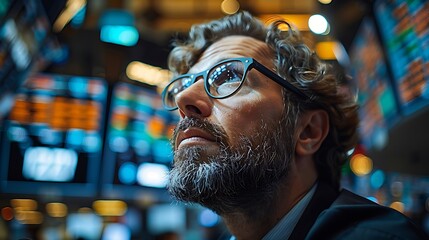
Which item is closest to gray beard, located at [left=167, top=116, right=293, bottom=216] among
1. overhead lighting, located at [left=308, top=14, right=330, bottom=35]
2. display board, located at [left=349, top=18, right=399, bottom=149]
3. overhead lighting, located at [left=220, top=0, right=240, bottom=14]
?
display board, located at [left=349, top=18, right=399, bottom=149]

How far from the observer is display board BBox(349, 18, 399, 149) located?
2.83 meters

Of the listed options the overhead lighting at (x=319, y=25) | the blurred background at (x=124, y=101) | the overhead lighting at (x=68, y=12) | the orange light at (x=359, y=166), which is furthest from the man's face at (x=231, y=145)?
the orange light at (x=359, y=166)

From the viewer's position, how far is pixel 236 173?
4.55 ft

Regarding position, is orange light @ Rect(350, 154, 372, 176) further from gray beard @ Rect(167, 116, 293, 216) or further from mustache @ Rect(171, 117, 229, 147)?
mustache @ Rect(171, 117, 229, 147)

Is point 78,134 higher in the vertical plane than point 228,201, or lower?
higher

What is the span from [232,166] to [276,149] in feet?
0.56

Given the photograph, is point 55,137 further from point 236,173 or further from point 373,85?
point 236,173

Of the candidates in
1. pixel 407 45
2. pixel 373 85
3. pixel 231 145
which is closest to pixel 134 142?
pixel 373 85

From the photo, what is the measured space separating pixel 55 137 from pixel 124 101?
0.84 metres

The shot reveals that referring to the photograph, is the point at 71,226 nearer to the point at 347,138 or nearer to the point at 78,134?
the point at 78,134

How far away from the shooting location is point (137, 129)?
4922 mm

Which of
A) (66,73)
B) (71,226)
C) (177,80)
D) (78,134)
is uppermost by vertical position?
(66,73)

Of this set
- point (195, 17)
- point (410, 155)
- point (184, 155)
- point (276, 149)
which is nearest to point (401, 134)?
point (410, 155)

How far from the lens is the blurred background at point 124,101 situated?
7.85 ft
